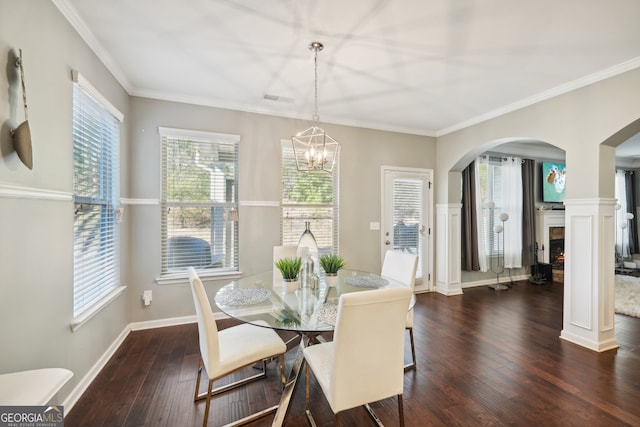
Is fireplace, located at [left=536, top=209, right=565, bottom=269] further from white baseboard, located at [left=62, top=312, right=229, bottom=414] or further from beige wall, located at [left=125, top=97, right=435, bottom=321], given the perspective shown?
white baseboard, located at [left=62, top=312, right=229, bottom=414]

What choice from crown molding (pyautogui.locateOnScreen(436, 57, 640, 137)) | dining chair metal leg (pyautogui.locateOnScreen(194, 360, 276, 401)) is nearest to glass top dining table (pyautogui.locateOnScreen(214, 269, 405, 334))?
dining chair metal leg (pyautogui.locateOnScreen(194, 360, 276, 401))

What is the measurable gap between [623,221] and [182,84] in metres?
9.72

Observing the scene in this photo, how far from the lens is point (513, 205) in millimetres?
5305

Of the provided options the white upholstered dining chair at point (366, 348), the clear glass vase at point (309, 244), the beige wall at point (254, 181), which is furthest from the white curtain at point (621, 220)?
the white upholstered dining chair at point (366, 348)

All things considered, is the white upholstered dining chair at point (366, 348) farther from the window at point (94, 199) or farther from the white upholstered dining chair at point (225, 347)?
the window at point (94, 199)

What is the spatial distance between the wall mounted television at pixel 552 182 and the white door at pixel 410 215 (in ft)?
8.99

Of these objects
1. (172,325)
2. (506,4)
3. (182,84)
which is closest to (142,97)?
(182,84)

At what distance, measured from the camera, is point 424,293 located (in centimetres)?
460

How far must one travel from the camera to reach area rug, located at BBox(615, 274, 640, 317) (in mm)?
3761

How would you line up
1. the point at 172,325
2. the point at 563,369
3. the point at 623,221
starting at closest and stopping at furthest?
the point at 563,369 → the point at 172,325 → the point at 623,221

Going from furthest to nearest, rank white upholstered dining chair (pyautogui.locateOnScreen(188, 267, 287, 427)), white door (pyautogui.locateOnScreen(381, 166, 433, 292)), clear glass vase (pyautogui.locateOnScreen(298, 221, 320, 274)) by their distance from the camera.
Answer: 1. white door (pyautogui.locateOnScreen(381, 166, 433, 292))
2. clear glass vase (pyautogui.locateOnScreen(298, 221, 320, 274))
3. white upholstered dining chair (pyautogui.locateOnScreen(188, 267, 287, 427))

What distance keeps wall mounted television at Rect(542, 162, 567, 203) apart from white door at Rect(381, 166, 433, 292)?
8.99ft

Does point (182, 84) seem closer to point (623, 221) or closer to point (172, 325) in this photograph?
point (172, 325)

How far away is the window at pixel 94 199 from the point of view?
2084mm
